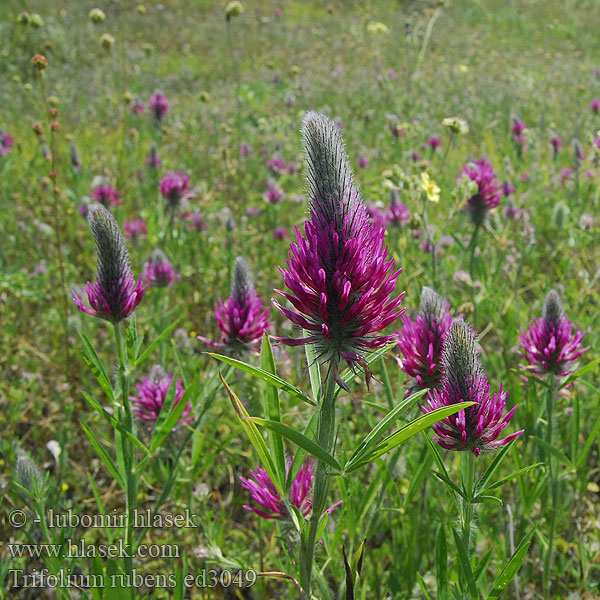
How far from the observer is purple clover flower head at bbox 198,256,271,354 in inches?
87.9

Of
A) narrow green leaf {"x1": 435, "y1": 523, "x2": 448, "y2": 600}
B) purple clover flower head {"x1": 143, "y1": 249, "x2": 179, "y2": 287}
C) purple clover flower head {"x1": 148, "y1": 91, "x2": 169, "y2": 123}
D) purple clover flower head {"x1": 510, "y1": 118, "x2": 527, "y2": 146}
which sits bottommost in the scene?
narrow green leaf {"x1": 435, "y1": 523, "x2": 448, "y2": 600}

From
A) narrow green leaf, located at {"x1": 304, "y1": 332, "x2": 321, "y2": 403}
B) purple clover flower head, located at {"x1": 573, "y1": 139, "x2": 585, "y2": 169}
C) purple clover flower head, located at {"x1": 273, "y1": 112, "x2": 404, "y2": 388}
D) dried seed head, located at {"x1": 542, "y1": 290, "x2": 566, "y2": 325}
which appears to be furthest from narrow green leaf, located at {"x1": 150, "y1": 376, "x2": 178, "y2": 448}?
purple clover flower head, located at {"x1": 573, "y1": 139, "x2": 585, "y2": 169}

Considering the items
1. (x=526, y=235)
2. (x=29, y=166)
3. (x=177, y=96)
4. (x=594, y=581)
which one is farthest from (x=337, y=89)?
(x=594, y=581)

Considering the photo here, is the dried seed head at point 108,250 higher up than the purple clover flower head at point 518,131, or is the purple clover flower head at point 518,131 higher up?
the purple clover flower head at point 518,131

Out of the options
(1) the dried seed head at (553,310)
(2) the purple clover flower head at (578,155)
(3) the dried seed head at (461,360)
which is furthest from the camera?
(2) the purple clover flower head at (578,155)

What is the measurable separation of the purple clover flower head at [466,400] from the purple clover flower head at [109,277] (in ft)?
3.59

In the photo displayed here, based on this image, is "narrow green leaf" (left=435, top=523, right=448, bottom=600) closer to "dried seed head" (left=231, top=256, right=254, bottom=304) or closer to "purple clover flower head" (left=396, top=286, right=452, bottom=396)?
"purple clover flower head" (left=396, top=286, right=452, bottom=396)

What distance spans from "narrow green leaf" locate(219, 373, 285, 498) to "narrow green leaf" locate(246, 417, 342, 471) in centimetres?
5

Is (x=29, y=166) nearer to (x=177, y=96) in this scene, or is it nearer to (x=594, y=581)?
(x=177, y=96)

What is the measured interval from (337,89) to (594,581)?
9.18 meters

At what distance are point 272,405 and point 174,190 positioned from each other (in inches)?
123

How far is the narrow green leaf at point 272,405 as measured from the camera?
4.36ft

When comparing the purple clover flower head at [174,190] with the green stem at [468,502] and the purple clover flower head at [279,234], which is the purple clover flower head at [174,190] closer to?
the purple clover flower head at [279,234]

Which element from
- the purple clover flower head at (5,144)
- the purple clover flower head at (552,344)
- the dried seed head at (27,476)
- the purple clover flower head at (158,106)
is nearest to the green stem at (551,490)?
the purple clover flower head at (552,344)
